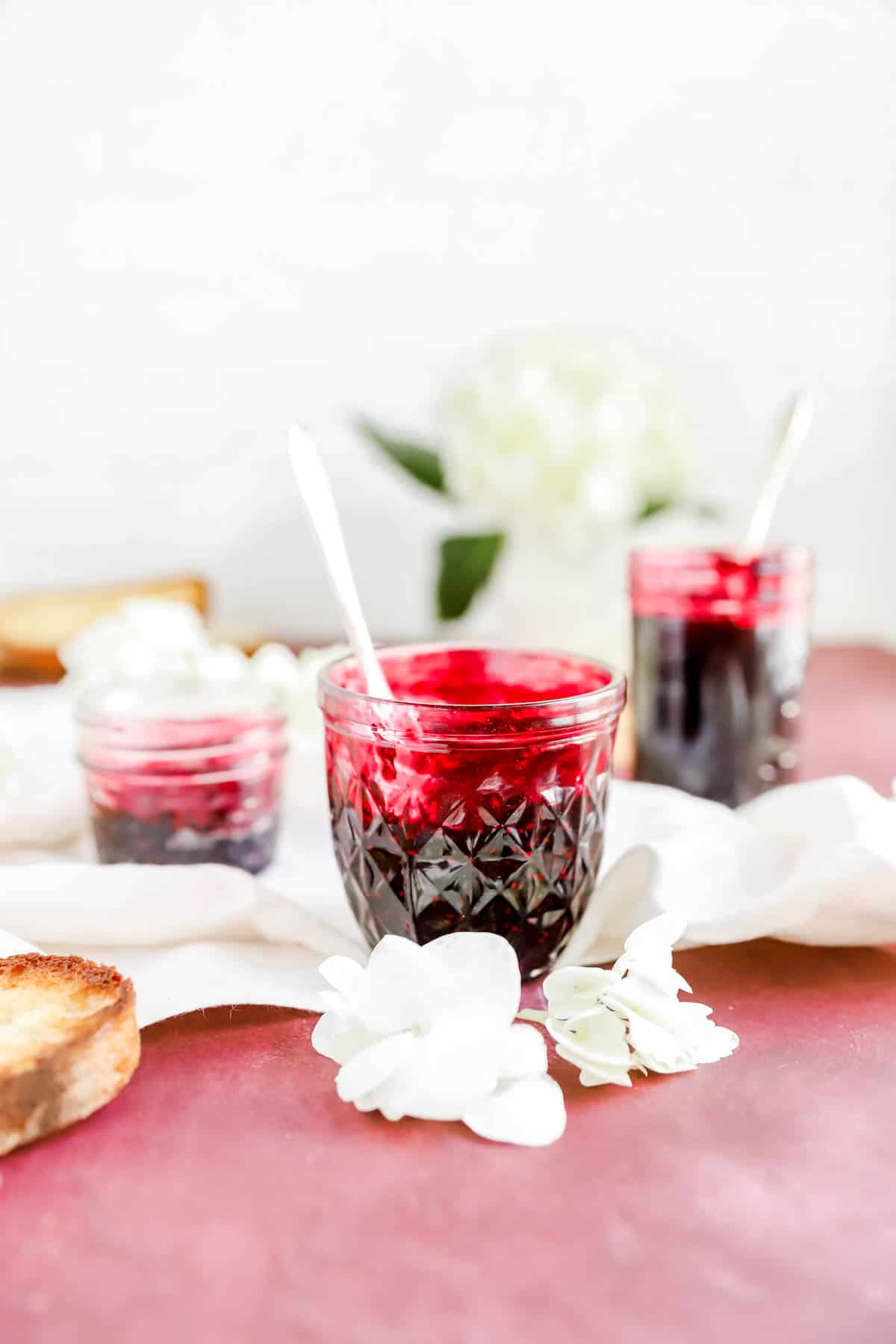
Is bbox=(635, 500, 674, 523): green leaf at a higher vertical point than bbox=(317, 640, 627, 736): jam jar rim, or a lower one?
higher

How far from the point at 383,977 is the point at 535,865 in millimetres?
120

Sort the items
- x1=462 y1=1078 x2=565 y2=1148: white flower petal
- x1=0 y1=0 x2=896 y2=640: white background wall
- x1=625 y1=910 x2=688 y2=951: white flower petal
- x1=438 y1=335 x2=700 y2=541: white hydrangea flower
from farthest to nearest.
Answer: x1=0 y1=0 x2=896 y2=640: white background wall < x1=438 y1=335 x2=700 y2=541: white hydrangea flower < x1=625 y1=910 x2=688 y2=951: white flower petal < x1=462 y1=1078 x2=565 y2=1148: white flower petal

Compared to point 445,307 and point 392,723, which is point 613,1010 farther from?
point 445,307

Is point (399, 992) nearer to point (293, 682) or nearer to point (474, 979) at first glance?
point (474, 979)

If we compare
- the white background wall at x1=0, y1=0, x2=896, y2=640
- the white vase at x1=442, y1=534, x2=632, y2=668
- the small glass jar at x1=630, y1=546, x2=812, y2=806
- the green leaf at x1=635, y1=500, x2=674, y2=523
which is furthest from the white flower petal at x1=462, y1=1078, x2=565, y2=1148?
the white background wall at x1=0, y1=0, x2=896, y2=640

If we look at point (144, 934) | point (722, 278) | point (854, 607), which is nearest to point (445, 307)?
point (722, 278)

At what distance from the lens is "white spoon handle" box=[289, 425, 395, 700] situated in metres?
0.69

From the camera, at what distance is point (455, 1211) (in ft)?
1.63

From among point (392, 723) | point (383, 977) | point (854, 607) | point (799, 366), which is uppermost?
point (799, 366)

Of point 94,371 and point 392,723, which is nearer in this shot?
point 392,723

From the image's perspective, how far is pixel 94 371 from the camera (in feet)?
6.59

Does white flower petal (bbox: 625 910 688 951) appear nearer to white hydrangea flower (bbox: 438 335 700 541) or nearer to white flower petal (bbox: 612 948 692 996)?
white flower petal (bbox: 612 948 692 996)

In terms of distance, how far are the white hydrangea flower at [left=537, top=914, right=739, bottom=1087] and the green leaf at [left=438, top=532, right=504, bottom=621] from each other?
89 cm

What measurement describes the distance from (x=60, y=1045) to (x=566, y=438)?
1.01 meters
